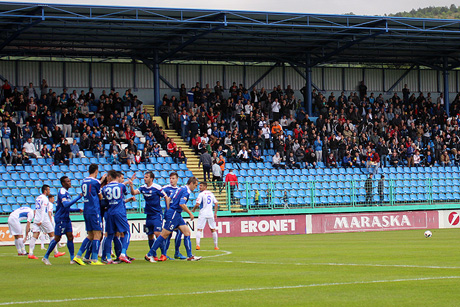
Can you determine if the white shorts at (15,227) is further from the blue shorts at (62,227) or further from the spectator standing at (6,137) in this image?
the spectator standing at (6,137)

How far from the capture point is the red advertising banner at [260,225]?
95.1ft

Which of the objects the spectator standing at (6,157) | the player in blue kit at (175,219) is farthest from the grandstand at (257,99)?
the player in blue kit at (175,219)

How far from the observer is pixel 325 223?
99.7 feet

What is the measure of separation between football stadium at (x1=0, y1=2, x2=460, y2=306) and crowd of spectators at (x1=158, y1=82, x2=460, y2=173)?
0.11 m

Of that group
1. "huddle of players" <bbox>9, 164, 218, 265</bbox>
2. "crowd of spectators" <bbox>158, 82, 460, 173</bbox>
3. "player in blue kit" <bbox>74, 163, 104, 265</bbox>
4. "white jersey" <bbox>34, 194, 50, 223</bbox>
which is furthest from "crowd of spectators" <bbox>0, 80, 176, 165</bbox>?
"player in blue kit" <bbox>74, 163, 104, 265</bbox>

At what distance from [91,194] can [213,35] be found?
24.4 meters

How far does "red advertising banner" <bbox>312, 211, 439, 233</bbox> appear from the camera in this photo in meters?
30.3

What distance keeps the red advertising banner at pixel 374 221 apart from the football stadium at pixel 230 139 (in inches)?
2.4

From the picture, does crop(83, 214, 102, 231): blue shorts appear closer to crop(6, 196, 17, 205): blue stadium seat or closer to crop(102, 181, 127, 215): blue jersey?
crop(102, 181, 127, 215): blue jersey

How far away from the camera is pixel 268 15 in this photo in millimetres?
34938

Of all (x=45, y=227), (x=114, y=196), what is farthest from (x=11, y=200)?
(x=114, y=196)

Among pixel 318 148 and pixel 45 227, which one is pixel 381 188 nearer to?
pixel 318 148

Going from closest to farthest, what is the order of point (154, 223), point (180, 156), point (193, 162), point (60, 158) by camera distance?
point (154, 223) < point (60, 158) < point (180, 156) < point (193, 162)

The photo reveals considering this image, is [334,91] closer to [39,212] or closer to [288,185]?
[288,185]
